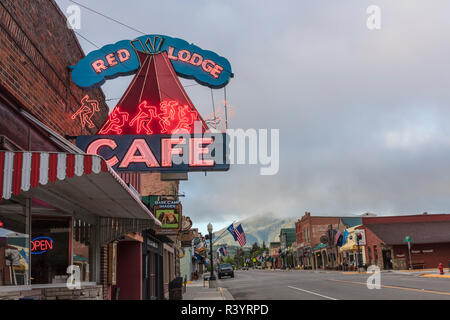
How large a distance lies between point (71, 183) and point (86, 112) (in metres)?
5.35

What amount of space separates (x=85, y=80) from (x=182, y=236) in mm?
17781

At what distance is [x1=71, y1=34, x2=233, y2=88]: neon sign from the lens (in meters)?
13.0

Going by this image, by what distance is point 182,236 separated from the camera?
91.5 ft

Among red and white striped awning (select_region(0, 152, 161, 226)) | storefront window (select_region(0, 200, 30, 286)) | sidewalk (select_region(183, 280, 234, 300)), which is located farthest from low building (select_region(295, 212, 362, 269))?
storefront window (select_region(0, 200, 30, 286))

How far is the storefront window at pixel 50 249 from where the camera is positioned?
7.92 m

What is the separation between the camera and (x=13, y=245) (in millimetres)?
6953

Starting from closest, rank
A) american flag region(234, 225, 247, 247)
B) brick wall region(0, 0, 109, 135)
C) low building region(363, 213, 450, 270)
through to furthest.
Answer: brick wall region(0, 0, 109, 135)
american flag region(234, 225, 247, 247)
low building region(363, 213, 450, 270)

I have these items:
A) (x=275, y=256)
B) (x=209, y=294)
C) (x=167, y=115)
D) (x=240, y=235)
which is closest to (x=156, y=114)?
(x=167, y=115)

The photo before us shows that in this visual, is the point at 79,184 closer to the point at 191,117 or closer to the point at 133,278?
the point at 191,117

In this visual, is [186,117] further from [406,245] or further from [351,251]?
[351,251]

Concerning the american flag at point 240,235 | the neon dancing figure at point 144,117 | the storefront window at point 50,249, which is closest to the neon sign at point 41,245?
the storefront window at point 50,249

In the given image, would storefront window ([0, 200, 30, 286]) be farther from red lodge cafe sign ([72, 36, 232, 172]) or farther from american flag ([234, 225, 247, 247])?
american flag ([234, 225, 247, 247])

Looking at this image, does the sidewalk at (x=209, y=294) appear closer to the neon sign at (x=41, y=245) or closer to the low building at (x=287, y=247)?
the neon sign at (x=41, y=245)

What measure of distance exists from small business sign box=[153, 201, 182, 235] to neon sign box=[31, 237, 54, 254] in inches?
407
